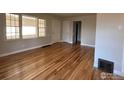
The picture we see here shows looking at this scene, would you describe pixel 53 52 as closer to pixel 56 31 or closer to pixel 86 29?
pixel 86 29

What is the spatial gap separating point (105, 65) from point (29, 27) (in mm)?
4642

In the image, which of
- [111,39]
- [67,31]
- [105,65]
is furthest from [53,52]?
[67,31]

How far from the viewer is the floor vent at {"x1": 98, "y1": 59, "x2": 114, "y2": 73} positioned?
3500 mm

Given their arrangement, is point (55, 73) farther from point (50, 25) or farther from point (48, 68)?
point (50, 25)

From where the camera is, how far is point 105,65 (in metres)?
3.67

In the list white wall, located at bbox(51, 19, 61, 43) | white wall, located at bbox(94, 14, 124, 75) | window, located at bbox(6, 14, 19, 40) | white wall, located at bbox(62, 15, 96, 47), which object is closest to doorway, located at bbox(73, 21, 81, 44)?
white wall, located at bbox(62, 15, 96, 47)

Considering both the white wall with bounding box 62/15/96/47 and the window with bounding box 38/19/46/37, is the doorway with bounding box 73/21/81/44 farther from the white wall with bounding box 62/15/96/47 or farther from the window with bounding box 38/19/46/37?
the window with bounding box 38/19/46/37

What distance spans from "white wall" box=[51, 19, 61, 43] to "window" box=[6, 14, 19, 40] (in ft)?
13.2

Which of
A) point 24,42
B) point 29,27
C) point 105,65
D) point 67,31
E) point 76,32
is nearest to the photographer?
point 105,65
